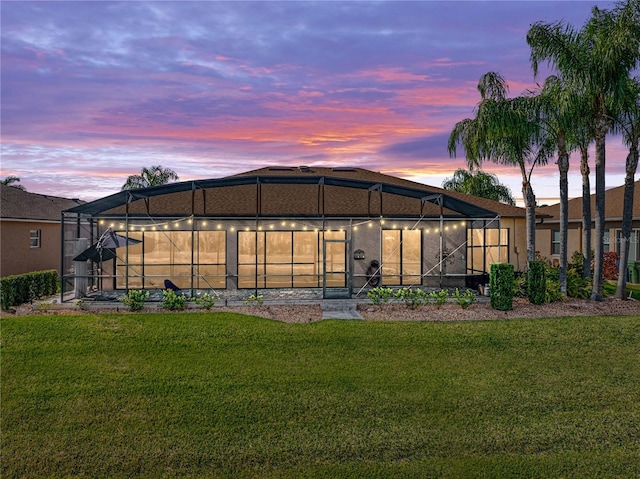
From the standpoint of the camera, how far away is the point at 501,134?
691 inches

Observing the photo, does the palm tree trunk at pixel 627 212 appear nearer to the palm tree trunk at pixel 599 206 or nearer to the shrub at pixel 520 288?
the palm tree trunk at pixel 599 206

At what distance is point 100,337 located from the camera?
36.4 ft

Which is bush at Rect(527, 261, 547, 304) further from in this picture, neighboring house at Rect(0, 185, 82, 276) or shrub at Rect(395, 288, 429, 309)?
neighboring house at Rect(0, 185, 82, 276)

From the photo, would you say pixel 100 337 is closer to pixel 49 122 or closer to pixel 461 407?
pixel 461 407

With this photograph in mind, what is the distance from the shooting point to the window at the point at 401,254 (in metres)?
20.1

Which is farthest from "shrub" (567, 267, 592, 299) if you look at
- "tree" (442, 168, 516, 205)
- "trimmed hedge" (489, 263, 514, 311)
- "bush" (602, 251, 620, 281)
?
"tree" (442, 168, 516, 205)

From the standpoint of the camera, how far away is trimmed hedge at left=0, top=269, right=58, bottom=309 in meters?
14.7

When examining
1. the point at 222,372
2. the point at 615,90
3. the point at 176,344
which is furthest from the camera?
the point at 615,90

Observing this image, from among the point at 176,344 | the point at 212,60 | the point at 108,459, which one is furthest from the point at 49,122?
the point at 108,459

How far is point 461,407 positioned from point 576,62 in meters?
13.6

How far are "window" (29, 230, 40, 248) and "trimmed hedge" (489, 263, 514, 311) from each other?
20.9 meters

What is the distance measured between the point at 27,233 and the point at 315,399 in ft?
65.5

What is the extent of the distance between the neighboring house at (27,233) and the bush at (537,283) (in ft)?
64.7

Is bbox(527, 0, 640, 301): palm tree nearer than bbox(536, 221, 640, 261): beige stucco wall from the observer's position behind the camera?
Yes
